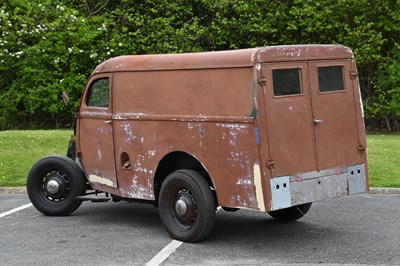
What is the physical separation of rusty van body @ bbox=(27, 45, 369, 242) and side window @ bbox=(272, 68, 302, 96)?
0.01 meters

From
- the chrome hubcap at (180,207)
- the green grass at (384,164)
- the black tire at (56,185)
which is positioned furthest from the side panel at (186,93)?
the green grass at (384,164)

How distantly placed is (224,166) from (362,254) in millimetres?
1709

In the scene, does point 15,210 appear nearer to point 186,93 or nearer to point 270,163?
point 186,93

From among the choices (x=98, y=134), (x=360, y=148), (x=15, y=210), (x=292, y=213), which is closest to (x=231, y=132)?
(x=360, y=148)

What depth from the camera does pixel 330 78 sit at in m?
8.86

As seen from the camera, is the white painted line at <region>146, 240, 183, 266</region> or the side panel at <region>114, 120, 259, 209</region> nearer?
the white painted line at <region>146, 240, 183, 266</region>

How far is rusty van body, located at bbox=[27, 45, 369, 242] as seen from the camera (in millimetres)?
8258

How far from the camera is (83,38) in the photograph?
22.3 meters

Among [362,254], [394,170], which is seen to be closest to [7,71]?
[394,170]

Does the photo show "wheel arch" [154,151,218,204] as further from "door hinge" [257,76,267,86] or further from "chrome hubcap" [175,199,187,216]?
"door hinge" [257,76,267,86]

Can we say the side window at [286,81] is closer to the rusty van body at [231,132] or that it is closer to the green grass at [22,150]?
the rusty van body at [231,132]

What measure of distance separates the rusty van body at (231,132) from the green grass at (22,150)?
4.10 m

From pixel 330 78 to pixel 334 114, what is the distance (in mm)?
407

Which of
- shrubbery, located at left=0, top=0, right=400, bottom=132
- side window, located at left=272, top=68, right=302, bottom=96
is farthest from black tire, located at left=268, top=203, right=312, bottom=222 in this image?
shrubbery, located at left=0, top=0, right=400, bottom=132
